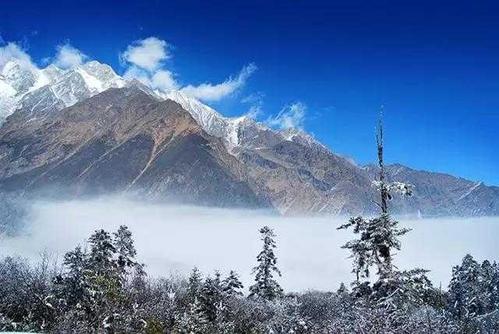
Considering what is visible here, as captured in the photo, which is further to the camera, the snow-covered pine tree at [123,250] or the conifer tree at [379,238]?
the snow-covered pine tree at [123,250]

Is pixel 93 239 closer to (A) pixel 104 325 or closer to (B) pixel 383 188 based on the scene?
(A) pixel 104 325

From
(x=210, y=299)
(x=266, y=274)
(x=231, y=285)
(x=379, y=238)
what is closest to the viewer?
(x=379, y=238)

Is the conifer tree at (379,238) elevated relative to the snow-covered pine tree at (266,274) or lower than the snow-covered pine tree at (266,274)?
elevated

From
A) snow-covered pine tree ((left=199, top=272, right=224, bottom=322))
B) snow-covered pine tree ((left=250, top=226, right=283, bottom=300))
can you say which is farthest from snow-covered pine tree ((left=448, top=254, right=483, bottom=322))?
snow-covered pine tree ((left=199, top=272, right=224, bottom=322))

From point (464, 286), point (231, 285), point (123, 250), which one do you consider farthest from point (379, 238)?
point (464, 286)

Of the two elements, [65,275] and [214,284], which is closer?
[65,275]

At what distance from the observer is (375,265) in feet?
97.7

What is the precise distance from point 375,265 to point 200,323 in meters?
26.1

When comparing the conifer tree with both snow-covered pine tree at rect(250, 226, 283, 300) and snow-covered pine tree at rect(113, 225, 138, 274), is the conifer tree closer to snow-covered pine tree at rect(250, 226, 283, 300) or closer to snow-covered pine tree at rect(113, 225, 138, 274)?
snow-covered pine tree at rect(250, 226, 283, 300)

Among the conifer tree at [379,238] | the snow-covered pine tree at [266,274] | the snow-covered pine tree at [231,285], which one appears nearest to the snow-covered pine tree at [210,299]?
the snow-covered pine tree at [231,285]

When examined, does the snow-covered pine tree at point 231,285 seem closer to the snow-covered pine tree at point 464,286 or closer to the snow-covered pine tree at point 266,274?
the snow-covered pine tree at point 266,274

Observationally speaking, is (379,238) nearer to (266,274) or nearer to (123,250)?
(266,274)

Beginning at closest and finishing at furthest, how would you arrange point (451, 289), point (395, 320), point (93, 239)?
point (395, 320)
point (93, 239)
point (451, 289)

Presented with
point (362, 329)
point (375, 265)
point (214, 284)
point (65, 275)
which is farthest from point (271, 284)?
point (362, 329)
